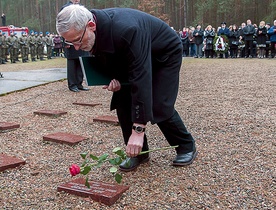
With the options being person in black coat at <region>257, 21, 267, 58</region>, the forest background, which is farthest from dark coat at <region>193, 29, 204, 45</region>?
the forest background

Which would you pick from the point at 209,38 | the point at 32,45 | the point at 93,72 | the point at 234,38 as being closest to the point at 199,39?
the point at 209,38

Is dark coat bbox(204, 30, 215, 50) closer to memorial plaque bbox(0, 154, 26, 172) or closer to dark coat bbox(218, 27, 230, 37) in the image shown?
dark coat bbox(218, 27, 230, 37)

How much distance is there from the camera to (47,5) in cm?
4619

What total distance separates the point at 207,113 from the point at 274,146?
1581 millimetres

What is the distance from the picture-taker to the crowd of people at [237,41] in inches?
629

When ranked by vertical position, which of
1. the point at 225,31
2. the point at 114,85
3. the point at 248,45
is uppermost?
the point at 225,31

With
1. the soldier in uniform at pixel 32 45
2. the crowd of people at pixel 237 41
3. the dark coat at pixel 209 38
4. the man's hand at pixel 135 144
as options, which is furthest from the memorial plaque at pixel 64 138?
the soldier in uniform at pixel 32 45

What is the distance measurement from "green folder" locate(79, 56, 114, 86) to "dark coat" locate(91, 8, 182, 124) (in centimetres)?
6

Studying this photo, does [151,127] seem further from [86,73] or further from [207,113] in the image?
[86,73]

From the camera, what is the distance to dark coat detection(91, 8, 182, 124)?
6.77 feet

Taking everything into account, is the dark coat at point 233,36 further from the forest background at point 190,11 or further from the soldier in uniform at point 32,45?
the soldier in uniform at point 32,45

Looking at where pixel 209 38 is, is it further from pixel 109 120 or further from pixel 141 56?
pixel 141 56

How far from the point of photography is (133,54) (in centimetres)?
205

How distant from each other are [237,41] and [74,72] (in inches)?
476
